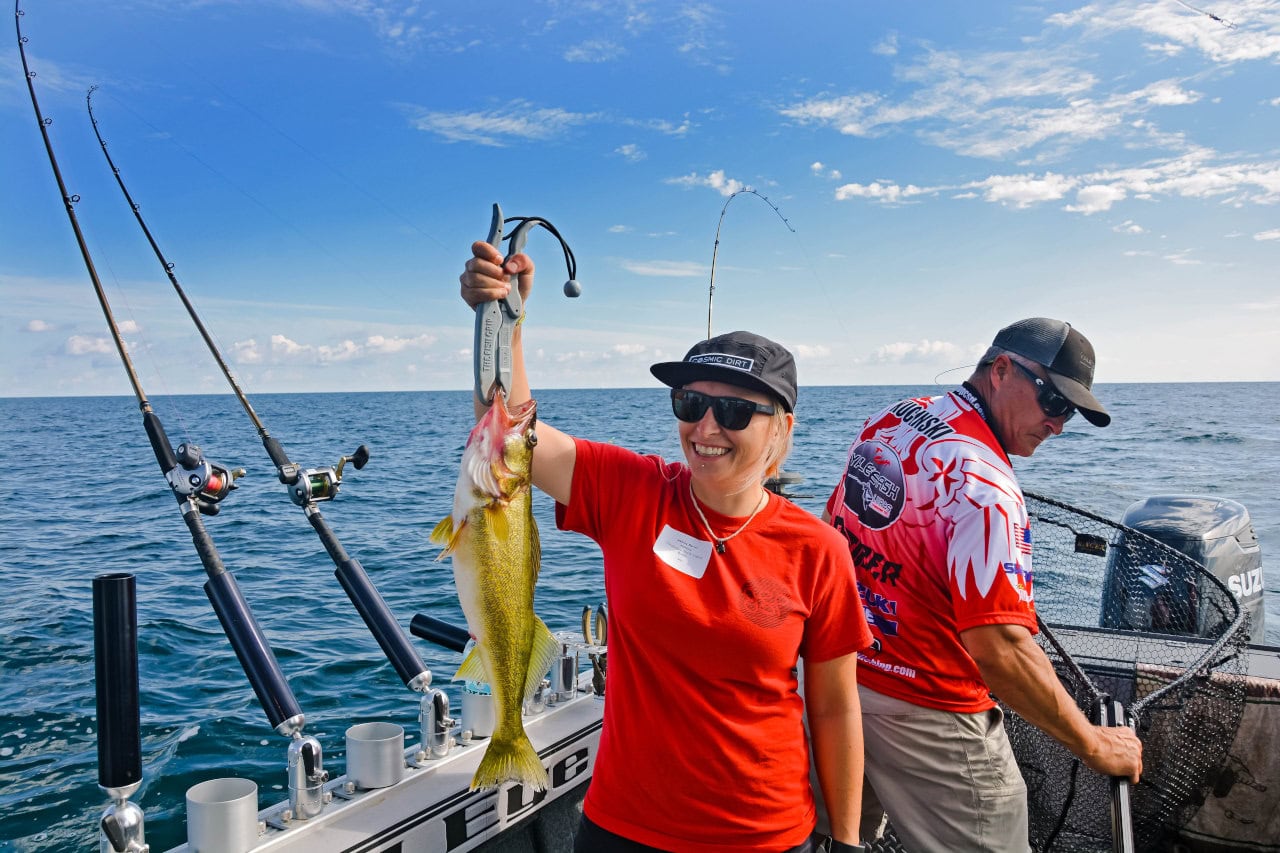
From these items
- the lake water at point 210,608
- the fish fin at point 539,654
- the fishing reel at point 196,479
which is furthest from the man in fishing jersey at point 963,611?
the fishing reel at point 196,479

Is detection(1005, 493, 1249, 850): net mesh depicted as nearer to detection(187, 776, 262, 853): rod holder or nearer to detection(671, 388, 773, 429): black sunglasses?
detection(671, 388, 773, 429): black sunglasses

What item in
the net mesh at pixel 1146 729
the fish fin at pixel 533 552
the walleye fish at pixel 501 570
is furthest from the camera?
the net mesh at pixel 1146 729

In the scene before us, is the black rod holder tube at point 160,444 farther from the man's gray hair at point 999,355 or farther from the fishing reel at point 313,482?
the man's gray hair at point 999,355

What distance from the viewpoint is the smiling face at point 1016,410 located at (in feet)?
9.62

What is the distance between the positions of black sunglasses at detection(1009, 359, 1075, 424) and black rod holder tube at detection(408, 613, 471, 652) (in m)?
2.22

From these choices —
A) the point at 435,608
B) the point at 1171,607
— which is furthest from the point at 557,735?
the point at 435,608

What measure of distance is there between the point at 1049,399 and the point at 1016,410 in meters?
0.11

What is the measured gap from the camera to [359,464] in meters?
3.81

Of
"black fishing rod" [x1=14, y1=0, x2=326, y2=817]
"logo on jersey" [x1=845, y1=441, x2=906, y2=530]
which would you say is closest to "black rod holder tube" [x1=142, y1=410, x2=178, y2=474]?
"black fishing rod" [x1=14, y1=0, x2=326, y2=817]

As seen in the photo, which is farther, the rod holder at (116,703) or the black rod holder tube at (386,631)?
the black rod holder tube at (386,631)

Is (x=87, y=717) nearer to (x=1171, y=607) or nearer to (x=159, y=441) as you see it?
(x=159, y=441)

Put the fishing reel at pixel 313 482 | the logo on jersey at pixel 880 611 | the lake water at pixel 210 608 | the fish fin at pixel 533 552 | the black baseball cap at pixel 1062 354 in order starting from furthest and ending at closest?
the lake water at pixel 210 608
the fishing reel at pixel 313 482
the black baseball cap at pixel 1062 354
the logo on jersey at pixel 880 611
the fish fin at pixel 533 552

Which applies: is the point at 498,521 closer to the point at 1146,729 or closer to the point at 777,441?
the point at 777,441

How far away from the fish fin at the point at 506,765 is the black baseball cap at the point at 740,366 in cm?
101
